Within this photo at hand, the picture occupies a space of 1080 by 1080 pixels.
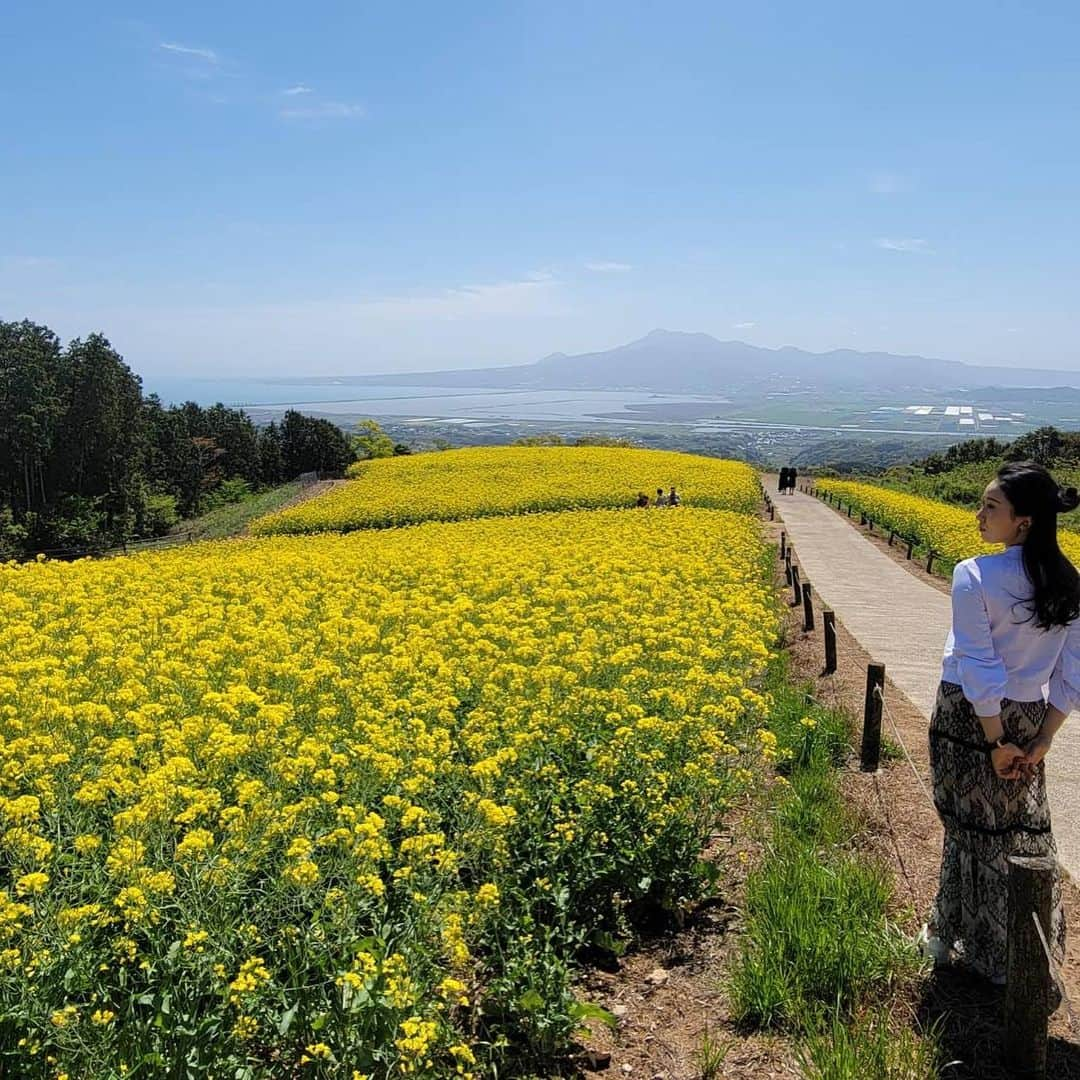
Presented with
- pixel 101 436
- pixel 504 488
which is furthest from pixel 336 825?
pixel 101 436

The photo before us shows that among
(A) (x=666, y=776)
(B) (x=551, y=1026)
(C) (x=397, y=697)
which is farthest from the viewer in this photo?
(C) (x=397, y=697)

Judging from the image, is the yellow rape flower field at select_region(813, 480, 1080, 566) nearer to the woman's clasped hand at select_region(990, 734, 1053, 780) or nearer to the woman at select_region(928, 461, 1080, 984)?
the woman at select_region(928, 461, 1080, 984)

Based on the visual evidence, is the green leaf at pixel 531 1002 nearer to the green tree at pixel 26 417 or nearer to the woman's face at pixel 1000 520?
the woman's face at pixel 1000 520

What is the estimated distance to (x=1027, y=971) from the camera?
3.16m

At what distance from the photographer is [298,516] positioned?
2744 cm

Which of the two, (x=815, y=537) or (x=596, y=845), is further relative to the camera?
(x=815, y=537)

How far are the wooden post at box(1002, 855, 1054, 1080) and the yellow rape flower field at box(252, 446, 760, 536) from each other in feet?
78.6

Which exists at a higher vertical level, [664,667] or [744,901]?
[664,667]

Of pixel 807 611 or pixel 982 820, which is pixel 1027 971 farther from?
pixel 807 611

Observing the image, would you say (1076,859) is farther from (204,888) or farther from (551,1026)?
(204,888)

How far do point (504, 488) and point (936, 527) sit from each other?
1444cm

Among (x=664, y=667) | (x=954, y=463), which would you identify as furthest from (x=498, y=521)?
(x=954, y=463)

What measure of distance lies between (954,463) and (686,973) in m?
57.4

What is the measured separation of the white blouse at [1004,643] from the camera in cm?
335
